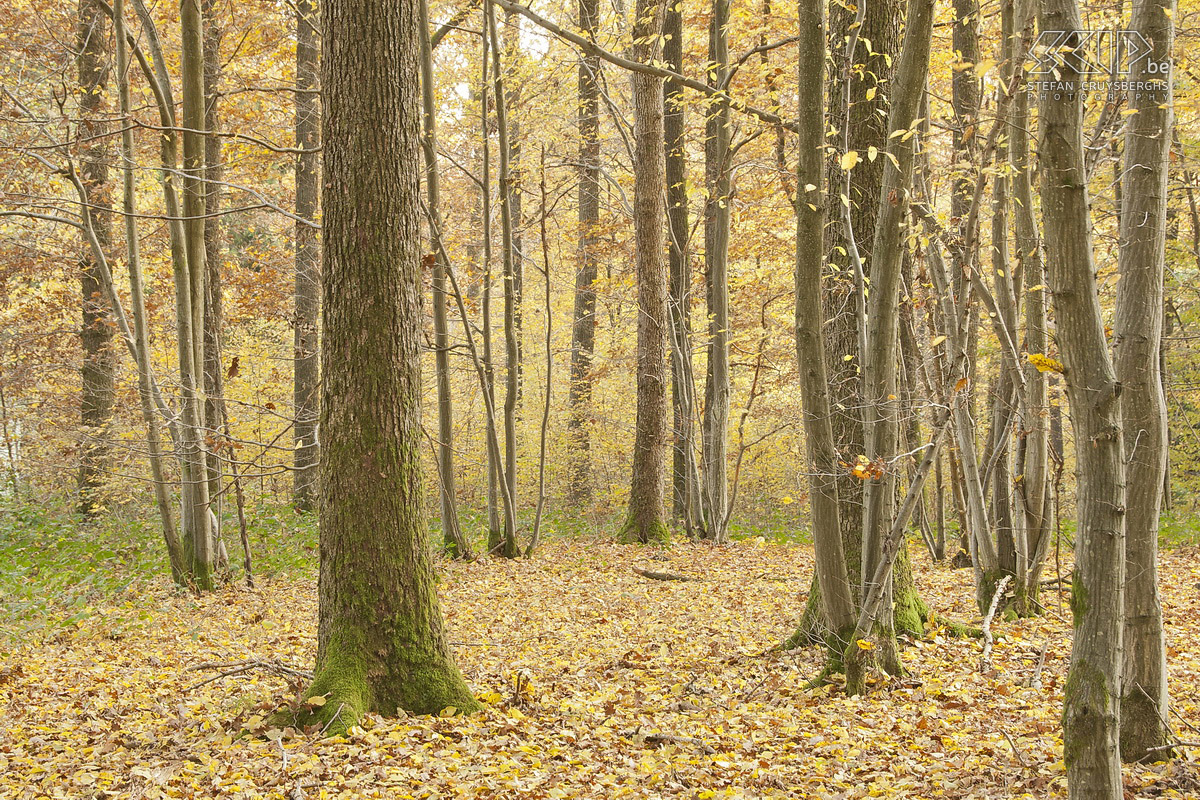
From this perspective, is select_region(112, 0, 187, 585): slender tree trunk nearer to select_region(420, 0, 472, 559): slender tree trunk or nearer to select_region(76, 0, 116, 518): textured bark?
select_region(420, 0, 472, 559): slender tree trunk

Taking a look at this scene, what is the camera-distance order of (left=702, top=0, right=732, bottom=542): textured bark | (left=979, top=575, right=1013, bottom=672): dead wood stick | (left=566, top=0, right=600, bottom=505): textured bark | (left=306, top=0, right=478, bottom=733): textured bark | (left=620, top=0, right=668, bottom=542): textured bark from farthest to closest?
(left=566, top=0, right=600, bottom=505): textured bark → (left=620, top=0, right=668, bottom=542): textured bark → (left=702, top=0, right=732, bottom=542): textured bark → (left=979, top=575, right=1013, bottom=672): dead wood stick → (left=306, top=0, right=478, bottom=733): textured bark

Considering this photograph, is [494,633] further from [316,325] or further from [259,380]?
[259,380]

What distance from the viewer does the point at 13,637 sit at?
6.55 meters

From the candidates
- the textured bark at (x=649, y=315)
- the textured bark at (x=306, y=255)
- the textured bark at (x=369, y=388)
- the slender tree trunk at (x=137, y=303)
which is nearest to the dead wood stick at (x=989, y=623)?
the textured bark at (x=369, y=388)

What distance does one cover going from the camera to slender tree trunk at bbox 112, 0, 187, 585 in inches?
296

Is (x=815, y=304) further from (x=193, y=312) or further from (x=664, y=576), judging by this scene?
(x=193, y=312)

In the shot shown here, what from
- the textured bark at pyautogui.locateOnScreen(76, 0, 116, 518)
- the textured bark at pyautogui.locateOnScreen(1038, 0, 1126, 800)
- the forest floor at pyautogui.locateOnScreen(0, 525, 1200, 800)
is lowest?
the forest floor at pyautogui.locateOnScreen(0, 525, 1200, 800)

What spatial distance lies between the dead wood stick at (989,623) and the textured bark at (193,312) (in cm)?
691

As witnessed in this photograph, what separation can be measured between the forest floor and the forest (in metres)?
0.03

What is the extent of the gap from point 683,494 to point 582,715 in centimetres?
797

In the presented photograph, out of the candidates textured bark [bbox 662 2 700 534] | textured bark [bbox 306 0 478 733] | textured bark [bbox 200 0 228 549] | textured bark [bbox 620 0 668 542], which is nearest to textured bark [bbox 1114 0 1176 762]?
textured bark [bbox 306 0 478 733]

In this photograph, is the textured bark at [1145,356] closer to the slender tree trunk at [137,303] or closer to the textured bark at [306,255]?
the slender tree trunk at [137,303]

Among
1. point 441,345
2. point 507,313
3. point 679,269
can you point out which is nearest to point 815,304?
point 507,313

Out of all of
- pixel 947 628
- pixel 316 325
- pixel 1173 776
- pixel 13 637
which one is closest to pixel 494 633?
pixel 947 628
